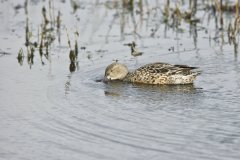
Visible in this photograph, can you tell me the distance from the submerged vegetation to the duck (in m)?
1.04

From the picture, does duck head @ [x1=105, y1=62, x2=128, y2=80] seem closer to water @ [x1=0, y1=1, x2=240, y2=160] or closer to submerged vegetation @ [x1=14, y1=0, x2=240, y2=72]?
water @ [x1=0, y1=1, x2=240, y2=160]

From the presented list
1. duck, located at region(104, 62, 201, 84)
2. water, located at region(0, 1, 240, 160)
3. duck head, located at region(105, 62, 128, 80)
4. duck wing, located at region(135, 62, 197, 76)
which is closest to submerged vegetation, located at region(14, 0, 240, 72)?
water, located at region(0, 1, 240, 160)

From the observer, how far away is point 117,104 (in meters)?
9.52

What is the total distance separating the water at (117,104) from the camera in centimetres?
741

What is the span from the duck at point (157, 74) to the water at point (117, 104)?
19cm

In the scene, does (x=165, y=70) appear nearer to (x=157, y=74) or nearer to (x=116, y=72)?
(x=157, y=74)

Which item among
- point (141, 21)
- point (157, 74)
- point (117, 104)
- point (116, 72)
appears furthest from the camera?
point (141, 21)

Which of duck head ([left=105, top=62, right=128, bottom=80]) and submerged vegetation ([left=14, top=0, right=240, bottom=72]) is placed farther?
submerged vegetation ([left=14, top=0, right=240, bottom=72])

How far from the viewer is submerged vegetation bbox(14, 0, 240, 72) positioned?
13.7 m

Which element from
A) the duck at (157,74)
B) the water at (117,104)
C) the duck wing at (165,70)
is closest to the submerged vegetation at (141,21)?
the water at (117,104)

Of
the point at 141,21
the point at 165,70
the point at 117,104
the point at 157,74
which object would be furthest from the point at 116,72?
the point at 141,21

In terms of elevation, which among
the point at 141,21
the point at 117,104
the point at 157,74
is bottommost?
the point at 117,104

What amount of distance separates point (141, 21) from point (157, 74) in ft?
17.5

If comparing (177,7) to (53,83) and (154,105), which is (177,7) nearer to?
(53,83)
